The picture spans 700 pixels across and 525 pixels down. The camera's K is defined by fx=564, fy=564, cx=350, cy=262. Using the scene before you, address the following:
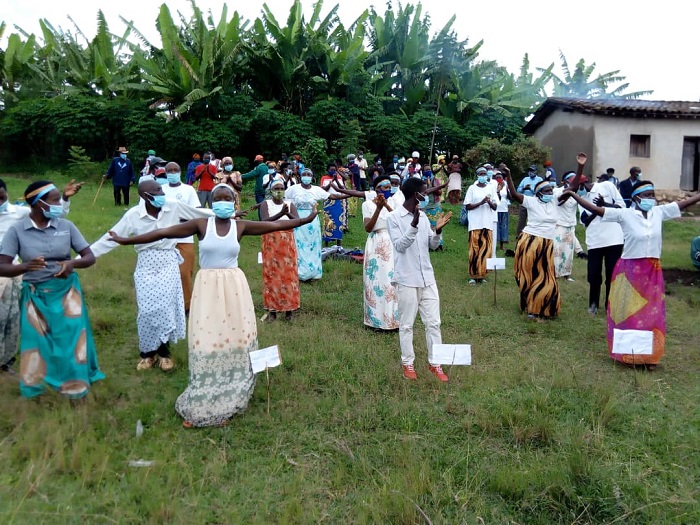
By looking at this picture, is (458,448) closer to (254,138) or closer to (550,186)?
(550,186)

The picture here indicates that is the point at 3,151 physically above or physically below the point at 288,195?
above

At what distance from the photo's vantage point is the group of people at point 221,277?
4754 mm

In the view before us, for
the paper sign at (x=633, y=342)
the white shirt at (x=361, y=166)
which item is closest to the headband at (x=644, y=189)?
the paper sign at (x=633, y=342)

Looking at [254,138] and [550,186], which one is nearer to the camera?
[550,186]

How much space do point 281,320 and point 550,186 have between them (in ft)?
14.2

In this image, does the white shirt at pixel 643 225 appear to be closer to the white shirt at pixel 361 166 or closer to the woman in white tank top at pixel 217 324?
the woman in white tank top at pixel 217 324

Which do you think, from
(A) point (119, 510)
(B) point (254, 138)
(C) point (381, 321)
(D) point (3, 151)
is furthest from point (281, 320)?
(D) point (3, 151)

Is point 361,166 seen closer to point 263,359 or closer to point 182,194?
point 182,194

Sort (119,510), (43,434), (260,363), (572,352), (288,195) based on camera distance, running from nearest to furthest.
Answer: (119,510)
(43,434)
(260,363)
(572,352)
(288,195)

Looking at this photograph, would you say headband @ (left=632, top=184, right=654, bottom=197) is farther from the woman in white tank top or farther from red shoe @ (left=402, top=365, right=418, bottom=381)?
the woman in white tank top

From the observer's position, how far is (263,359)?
4.86m

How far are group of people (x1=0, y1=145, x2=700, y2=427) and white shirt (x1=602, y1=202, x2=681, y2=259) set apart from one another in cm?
1

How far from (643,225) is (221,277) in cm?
453

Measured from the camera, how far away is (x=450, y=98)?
26766 mm
